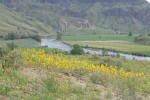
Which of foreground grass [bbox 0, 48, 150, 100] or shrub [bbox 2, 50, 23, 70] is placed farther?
shrub [bbox 2, 50, 23, 70]

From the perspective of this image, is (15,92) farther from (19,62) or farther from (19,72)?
(19,62)

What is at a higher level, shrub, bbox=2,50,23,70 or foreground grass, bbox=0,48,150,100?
shrub, bbox=2,50,23,70

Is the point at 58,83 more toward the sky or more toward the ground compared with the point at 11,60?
more toward the ground

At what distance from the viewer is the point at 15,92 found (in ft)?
32.8

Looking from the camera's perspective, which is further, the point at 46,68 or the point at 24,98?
A: the point at 46,68

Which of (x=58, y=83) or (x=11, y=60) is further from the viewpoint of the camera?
(x=11, y=60)

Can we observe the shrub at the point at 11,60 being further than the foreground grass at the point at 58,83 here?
Yes

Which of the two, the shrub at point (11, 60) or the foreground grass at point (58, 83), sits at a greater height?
the shrub at point (11, 60)

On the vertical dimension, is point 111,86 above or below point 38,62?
below

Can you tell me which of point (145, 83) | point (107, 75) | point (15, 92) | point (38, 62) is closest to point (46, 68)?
point (38, 62)

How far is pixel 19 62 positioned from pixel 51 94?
2888 mm

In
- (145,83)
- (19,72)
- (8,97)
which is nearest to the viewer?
(8,97)

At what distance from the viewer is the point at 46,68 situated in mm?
13797

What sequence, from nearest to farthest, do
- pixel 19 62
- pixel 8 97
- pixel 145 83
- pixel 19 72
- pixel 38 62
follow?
pixel 8 97, pixel 19 72, pixel 19 62, pixel 38 62, pixel 145 83
